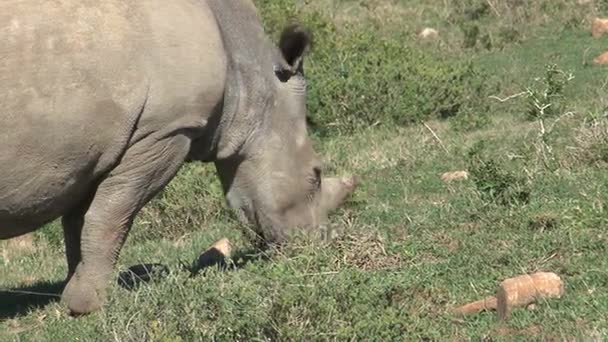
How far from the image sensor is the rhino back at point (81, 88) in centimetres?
823

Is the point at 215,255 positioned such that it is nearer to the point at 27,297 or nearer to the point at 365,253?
the point at 27,297

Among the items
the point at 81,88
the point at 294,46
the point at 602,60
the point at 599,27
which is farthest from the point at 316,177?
the point at 599,27

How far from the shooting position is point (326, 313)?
701 cm

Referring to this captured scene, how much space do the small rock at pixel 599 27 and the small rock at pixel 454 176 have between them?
→ 6732mm


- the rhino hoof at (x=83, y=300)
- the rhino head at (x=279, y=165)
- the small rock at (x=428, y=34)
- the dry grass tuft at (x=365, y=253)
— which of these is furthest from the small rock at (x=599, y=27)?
the rhino hoof at (x=83, y=300)

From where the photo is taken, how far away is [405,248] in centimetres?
927

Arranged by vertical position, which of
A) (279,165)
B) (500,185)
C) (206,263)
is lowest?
(206,263)

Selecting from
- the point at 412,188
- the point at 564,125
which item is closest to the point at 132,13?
the point at 412,188

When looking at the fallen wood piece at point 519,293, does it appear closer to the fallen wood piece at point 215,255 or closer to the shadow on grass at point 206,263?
the shadow on grass at point 206,263

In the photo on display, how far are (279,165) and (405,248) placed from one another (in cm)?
103

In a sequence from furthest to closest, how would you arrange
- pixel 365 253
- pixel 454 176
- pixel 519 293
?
pixel 454 176
pixel 365 253
pixel 519 293

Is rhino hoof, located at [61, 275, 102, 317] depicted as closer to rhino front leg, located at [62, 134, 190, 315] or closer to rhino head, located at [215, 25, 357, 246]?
rhino front leg, located at [62, 134, 190, 315]

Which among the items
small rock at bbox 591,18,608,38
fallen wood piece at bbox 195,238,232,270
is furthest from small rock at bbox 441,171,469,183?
small rock at bbox 591,18,608,38

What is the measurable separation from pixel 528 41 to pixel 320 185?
960 cm
